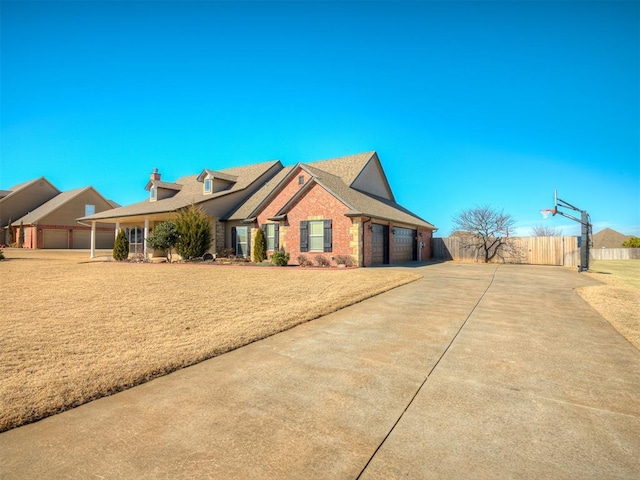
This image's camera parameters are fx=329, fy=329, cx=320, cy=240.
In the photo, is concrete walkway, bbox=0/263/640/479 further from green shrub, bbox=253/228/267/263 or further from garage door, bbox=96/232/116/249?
garage door, bbox=96/232/116/249

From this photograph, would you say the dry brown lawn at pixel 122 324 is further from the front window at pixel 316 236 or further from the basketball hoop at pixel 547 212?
the basketball hoop at pixel 547 212

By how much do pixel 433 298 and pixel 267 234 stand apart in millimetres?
13719

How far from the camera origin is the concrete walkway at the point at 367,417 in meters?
2.36

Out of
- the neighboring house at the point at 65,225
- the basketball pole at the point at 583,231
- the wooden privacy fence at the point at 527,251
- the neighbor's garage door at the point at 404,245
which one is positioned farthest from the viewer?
the neighboring house at the point at 65,225

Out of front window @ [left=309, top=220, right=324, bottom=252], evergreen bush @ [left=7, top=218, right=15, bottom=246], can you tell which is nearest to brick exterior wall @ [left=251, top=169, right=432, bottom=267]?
front window @ [left=309, top=220, right=324, bottom=252]

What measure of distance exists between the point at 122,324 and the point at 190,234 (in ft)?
47.0

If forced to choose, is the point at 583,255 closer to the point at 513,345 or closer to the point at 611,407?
the point at 513,345

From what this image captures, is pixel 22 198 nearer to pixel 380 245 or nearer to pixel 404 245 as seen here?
pixel 380 245

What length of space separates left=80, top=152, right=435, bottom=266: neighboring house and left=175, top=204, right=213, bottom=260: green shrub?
61.9 inches

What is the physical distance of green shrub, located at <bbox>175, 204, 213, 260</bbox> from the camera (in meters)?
19.5

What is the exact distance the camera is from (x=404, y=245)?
2258 cm

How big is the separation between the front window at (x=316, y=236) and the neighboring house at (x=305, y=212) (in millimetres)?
56

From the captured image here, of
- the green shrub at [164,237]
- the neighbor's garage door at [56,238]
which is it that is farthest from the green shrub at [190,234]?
the neighbor's garage door at [56,238]

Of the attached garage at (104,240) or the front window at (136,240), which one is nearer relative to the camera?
the front window at (136,240)
